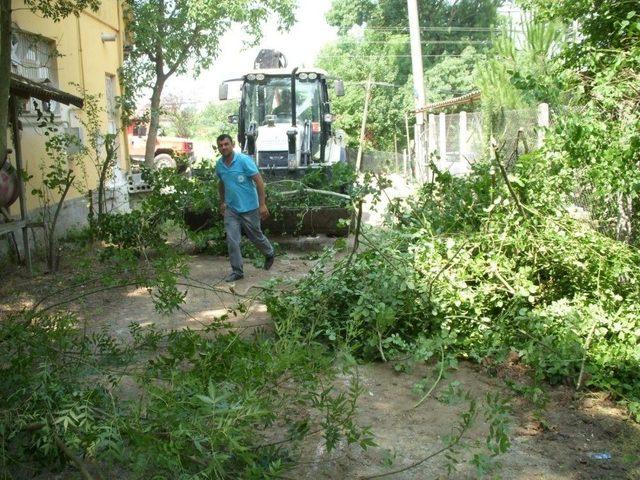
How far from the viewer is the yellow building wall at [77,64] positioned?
10219 mm

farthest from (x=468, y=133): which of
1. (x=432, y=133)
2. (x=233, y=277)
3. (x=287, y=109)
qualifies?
(x=233, y=277)

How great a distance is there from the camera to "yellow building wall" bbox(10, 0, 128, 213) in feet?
33.5

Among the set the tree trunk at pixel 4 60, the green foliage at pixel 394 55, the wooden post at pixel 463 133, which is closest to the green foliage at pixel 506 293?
the tree trunk at pixel 4 60

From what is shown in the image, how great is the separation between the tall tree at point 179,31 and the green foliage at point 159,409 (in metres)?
15.7

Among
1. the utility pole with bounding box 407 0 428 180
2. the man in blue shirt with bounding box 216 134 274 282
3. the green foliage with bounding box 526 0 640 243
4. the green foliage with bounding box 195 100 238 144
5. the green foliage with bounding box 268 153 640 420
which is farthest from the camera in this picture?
the green foliage with bounding box 195 100 238 144

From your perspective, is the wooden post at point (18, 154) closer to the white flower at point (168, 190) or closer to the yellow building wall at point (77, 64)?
the yellow building wall at point (77, 64)

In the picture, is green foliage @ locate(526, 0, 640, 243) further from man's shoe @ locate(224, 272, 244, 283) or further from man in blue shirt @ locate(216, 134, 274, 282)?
man's shoe @ locate(224, 272, 244, 283)

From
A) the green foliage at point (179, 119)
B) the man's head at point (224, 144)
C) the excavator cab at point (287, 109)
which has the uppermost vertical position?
the green foliage at point (179, 119)

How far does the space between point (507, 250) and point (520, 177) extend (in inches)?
27.0

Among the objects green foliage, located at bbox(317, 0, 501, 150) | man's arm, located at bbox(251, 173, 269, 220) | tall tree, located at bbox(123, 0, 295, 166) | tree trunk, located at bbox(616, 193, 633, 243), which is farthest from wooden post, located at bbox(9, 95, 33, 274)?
green foliage, located at bbox(317, 0, 501, 150)

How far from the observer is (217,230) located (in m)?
9.97

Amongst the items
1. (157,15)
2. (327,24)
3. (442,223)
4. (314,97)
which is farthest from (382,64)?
(442,223)

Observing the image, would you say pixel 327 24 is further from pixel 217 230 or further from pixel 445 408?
pixel 445 408

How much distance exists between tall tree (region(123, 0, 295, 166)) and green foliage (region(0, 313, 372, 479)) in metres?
15.7
